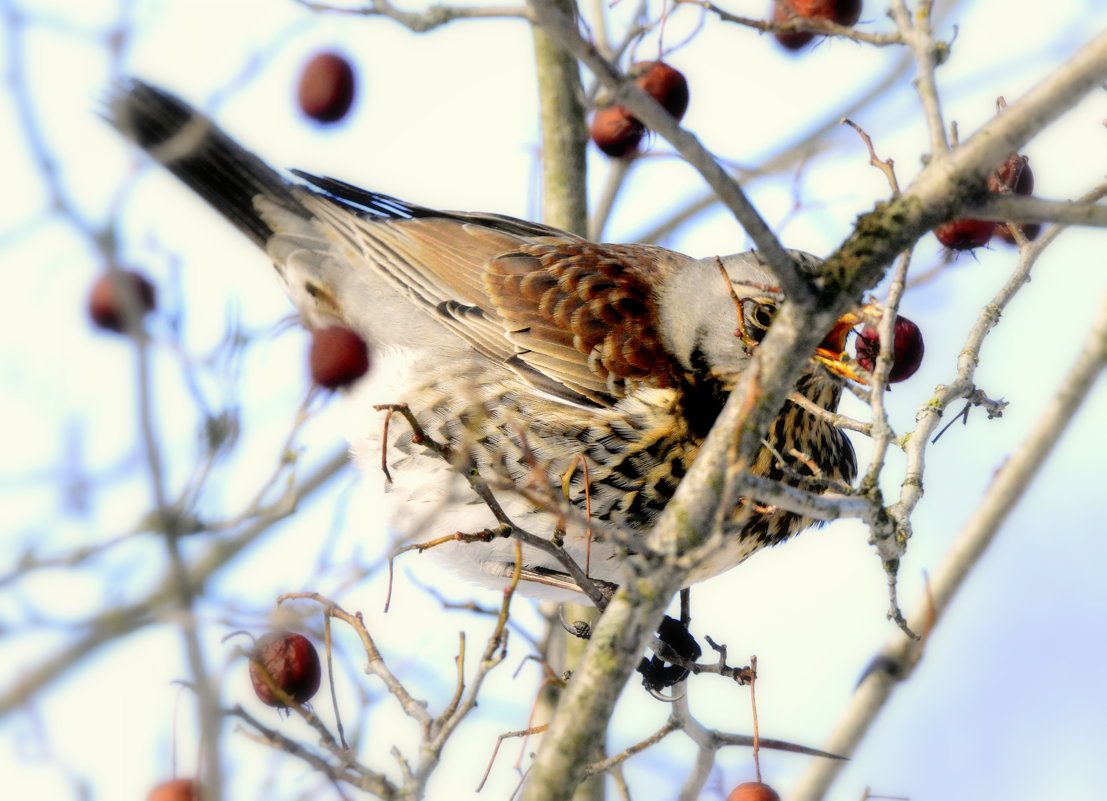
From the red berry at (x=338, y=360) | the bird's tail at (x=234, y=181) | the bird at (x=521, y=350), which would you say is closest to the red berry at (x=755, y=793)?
the bird at (x=521, y=350)

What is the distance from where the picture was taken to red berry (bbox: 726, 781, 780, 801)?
353 centimetres

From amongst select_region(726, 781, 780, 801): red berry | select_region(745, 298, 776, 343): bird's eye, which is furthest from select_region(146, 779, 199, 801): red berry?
select_region(745, 298, 776, 343): bird's eye

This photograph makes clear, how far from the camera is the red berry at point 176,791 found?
2979 millimetres

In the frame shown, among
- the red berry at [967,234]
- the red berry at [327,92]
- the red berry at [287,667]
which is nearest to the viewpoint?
the red berry at [287,667]

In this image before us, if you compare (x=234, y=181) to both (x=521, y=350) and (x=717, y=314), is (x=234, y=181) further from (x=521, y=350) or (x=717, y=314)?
(x=717, y=314)

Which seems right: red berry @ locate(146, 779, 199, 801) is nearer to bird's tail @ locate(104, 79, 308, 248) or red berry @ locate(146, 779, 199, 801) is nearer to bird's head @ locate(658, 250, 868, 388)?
bird's head @ locate(658, 250, 868, 388)

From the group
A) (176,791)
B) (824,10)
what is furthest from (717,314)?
(176,791)

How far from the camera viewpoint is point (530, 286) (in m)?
4.75

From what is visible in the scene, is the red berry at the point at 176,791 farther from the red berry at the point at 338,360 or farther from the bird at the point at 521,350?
the bird at the point at 521,350

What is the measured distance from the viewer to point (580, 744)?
2.55 metres

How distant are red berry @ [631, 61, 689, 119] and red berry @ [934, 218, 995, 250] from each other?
108 cm

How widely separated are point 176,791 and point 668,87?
109 inches

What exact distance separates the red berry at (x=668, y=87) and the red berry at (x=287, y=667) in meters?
2.21

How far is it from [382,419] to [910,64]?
10.3ft
